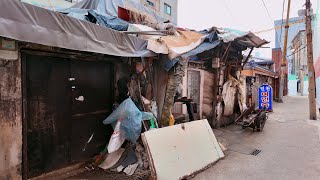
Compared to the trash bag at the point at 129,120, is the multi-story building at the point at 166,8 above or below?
above

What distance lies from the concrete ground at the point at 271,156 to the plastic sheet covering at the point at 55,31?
10.2 feet

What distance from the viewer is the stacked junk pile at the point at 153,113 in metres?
4.59

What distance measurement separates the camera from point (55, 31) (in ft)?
10.8

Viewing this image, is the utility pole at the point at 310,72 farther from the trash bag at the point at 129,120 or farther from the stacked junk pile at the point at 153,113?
the trash bag at the point at 129,120

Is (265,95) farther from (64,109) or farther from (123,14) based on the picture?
(64,109)

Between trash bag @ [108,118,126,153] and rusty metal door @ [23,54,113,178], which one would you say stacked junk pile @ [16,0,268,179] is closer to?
trash bag @ [108,118,126,153]

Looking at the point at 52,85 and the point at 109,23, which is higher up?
the point at 109,23

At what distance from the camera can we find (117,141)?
15.0 ft

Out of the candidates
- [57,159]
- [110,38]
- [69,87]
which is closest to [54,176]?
[57,159]

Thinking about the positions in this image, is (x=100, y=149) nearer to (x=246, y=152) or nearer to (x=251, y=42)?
(x=246, y=152)

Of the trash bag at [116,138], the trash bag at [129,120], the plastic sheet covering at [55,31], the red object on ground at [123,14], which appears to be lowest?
the trash bag at [116,138]

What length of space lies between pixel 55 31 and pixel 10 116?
147 centimetres

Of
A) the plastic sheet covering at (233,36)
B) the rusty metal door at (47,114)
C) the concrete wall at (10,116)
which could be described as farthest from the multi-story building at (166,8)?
the concrete wall at (10,116)

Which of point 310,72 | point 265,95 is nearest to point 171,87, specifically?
point 265,95
